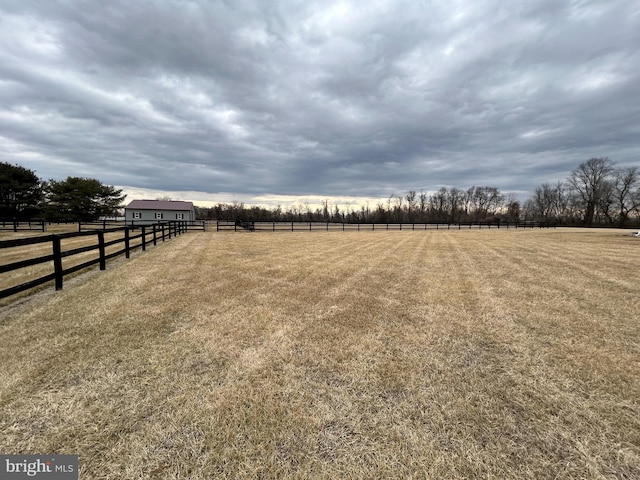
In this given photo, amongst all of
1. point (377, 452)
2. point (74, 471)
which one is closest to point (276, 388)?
point (377, 452)

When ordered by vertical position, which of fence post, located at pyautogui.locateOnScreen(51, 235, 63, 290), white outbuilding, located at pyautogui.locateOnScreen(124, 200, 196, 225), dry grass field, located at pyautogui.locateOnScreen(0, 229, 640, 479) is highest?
white outbuilding, located at pyautogui.locateOnScreen(124, 200, 196, 225)

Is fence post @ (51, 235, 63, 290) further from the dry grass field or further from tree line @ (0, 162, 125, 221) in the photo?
tree line @ (0, 162, 125, 221)

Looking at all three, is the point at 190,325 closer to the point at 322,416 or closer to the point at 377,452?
the point at 322,416

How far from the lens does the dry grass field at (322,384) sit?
1902mm

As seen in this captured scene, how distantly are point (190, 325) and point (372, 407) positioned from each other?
300cm

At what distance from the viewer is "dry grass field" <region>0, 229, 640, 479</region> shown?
1902 mm

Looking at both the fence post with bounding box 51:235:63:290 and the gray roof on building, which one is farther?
the gray roof on building

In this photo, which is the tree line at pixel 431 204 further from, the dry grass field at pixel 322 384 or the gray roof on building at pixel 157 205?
the dry grass field at pixel 322 384

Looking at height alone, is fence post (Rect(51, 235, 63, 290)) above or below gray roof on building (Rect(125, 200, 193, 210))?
below

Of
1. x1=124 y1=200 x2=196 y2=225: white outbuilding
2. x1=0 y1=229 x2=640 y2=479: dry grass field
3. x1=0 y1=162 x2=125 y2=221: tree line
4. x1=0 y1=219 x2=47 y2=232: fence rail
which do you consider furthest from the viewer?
x1=124 y1=200 x2=196 y2=225: white outbuilding

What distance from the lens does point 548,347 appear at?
3.61m

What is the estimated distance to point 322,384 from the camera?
9.02ft

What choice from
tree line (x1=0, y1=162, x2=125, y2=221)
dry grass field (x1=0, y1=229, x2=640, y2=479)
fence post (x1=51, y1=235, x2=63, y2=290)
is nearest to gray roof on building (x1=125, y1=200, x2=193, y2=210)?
tree line (x1=0, y1=162, x2=125, y2=221)

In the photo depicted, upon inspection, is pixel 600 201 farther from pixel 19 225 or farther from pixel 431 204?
pixel 19 225
